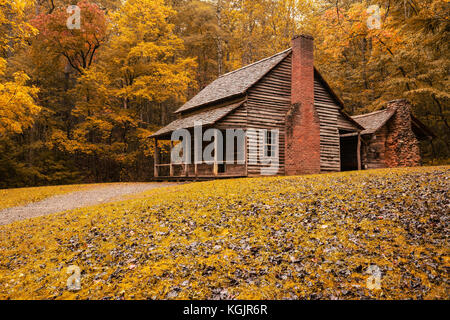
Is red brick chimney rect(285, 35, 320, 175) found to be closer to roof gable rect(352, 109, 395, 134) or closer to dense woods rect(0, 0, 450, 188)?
dense woods rect(0, 0, 450, 188)

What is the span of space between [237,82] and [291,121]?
6.06m

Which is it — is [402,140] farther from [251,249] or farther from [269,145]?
[251,249]

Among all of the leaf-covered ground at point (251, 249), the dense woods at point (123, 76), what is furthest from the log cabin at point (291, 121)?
the leaf-covered ground at point (251, 249)

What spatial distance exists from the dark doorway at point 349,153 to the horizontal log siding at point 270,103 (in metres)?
7.94

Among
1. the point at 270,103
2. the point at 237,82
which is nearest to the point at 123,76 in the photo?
the point at 237,82

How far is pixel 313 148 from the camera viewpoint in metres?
18.2

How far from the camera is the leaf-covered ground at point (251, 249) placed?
4.37 m

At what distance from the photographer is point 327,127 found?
844 inches

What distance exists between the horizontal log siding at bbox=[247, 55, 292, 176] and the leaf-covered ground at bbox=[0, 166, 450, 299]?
10556 mm

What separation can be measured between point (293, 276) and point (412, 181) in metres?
7.00

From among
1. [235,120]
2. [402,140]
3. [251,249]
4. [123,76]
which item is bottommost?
[251,249]

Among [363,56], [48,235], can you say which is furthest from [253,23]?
[48,235]

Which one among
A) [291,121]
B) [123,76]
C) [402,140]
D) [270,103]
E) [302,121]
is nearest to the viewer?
[291,121]
